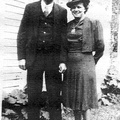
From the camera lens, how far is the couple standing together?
61.3 inches

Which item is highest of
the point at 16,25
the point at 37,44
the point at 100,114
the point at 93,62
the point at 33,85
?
the point at 16,25

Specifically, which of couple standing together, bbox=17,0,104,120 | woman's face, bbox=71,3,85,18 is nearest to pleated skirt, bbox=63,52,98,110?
couple standing together, bbox=17,0,104,120

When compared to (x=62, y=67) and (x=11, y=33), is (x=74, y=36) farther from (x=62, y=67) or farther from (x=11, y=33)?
(x=11, y=33)

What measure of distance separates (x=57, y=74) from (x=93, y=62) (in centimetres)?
26

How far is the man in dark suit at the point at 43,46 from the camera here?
1538 millimetres

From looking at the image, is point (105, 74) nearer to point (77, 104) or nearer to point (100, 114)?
point (100, 114)

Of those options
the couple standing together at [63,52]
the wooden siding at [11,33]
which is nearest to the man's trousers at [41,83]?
the couple standing together at [63,52]

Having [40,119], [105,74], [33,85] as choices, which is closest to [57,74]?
[33,85]

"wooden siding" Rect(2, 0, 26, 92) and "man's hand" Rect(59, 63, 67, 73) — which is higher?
"wooden siding" Rect(2, 0, 26, 92)

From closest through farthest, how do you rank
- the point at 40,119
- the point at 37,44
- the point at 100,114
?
the point at 37,44
the point at 40,119
the point at 100,114

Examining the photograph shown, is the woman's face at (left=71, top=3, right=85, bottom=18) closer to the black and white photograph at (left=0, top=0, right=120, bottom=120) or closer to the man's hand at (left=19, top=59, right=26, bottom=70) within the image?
the black and white photograph at (left=0, top=0, right=120, bottom=120)

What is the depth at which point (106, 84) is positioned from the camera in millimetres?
1938

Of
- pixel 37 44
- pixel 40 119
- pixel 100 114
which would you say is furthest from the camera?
pixel 100 114

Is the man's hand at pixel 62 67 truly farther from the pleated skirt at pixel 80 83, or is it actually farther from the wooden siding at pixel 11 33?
the wooden siding at pixel 11 33
